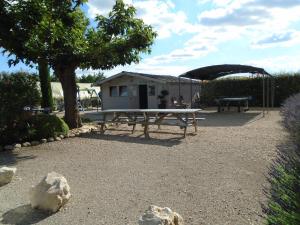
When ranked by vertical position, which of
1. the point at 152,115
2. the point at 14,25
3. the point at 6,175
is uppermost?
the point at 14,25

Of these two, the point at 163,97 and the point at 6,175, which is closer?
the point at 6,175

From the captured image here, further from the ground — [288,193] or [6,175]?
[288,193]

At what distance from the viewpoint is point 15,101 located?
1073cm

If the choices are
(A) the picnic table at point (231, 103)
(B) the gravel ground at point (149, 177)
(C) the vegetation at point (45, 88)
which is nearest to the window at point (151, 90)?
(A) the picnic table at point (231, 103)

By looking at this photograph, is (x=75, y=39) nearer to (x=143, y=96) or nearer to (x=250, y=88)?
(x=143, y=96)

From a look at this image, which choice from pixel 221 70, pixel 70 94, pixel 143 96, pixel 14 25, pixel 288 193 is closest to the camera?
pixel 288 193

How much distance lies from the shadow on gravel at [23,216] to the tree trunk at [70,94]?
8963 millimetres

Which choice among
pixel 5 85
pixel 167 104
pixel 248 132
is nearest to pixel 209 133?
pixel 248 132

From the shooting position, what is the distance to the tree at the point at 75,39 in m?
10.7

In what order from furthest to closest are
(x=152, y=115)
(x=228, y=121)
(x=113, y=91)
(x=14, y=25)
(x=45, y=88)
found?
(x=113, y=91)
(x=45, y=88)
(x=228, y=121)
(x=152, y=115)
(x=14, y=25)

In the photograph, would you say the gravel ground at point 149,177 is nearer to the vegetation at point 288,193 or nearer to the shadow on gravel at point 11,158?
the shadow on gravel at point 11,158

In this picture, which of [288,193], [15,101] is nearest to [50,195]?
[288,193]

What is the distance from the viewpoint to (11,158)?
30.1 ft

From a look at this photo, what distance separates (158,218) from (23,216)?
7.14 feet
